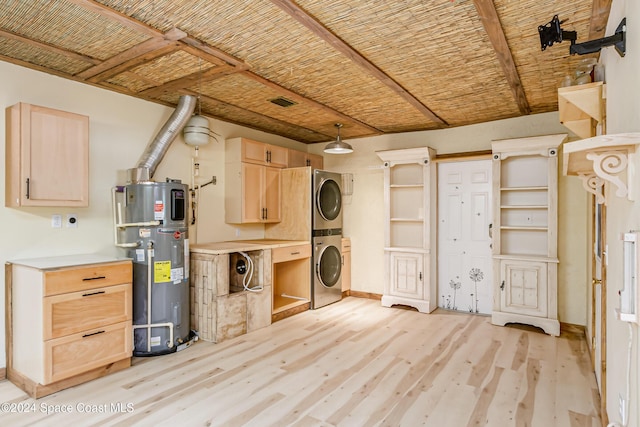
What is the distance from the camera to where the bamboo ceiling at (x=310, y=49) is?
215 cm

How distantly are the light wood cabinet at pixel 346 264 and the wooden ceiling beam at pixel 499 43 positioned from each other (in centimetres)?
296

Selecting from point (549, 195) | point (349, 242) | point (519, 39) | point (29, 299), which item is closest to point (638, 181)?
point (519, 39)

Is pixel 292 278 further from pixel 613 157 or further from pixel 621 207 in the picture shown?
pixel 613 157

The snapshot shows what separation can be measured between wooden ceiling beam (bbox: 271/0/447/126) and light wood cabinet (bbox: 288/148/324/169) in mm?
2015

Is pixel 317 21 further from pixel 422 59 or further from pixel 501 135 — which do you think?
pixel 501 135

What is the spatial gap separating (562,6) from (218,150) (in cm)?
367

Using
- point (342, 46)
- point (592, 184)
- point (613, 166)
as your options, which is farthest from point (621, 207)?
point (342, 46)

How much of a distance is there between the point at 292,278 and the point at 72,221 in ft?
8.71

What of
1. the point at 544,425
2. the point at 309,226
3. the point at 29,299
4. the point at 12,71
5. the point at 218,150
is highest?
the point at 12,71

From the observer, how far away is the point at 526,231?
4.29 metres

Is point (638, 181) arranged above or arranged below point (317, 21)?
below

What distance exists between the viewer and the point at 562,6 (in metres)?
2.10

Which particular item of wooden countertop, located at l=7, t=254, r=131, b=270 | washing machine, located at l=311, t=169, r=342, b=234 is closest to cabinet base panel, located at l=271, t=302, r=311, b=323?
washing machine, located at l=311, t=169, r=342, b=234

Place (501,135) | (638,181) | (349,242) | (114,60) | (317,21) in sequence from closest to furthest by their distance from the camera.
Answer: (638,181) < (317,21) < (114,60) < (501,135) < (349,242)
